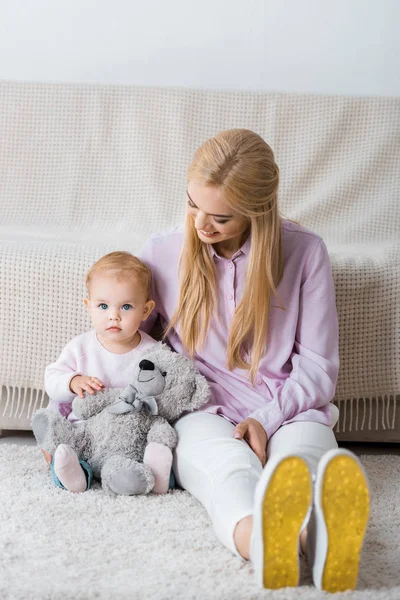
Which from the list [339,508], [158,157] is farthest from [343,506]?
[158,157]

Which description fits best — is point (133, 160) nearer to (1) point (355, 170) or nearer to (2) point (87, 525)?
(1) point (355, 170)

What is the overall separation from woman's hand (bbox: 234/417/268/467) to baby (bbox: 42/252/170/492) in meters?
0.26

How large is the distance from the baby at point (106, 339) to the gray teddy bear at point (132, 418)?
0.09 feet

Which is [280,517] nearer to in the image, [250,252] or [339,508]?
[339,508]

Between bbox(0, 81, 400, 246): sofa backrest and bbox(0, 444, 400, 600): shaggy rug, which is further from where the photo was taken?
bbox(0, 81, 400, 246): sofa backrest

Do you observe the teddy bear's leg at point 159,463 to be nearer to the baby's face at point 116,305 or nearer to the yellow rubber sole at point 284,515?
the baby's face at point 116,305

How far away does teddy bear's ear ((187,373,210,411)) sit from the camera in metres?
1.46

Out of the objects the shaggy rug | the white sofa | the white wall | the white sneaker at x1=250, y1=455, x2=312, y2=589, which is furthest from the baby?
the white wall

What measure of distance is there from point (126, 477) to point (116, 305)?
31 centimetres

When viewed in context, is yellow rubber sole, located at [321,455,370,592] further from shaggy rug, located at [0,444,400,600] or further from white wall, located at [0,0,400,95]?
white wall, located at [0,0,400,95]

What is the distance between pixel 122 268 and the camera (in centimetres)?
148

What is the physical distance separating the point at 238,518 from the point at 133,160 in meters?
1.36

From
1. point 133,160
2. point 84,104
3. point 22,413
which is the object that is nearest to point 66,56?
point 84,104

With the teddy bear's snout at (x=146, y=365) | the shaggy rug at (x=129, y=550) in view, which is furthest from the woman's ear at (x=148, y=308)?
the shaggy rug at (x=129, y=550)
